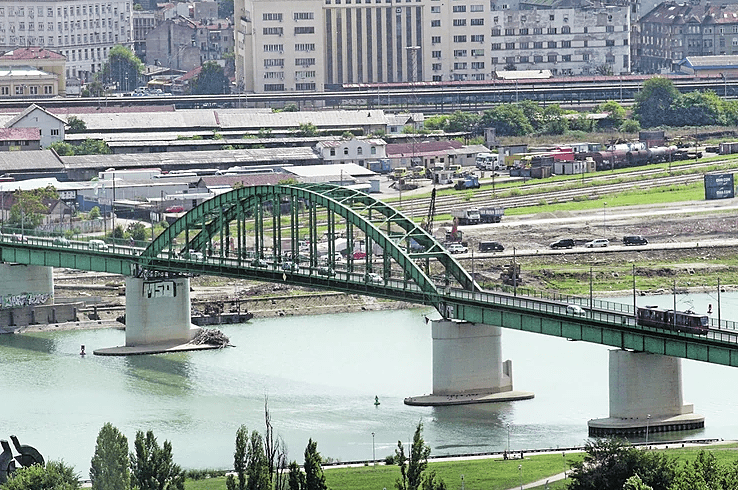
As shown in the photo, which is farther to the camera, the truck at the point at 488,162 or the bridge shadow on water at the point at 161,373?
the truck at the point at 488,162

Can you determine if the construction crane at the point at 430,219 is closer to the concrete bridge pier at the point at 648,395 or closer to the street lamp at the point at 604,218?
the street lamp at the point at 604,218

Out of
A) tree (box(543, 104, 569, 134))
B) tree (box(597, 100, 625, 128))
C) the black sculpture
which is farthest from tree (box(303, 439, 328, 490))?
tree (box(597, 100, 625, 128))

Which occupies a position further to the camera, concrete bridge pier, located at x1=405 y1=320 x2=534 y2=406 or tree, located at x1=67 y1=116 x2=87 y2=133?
tree, located at x1=67 y1=116 x2=87 y2=133

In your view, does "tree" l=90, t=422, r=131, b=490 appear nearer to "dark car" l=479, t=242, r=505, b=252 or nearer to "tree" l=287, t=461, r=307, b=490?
"tree" l=287, t=461, r=307, b=490

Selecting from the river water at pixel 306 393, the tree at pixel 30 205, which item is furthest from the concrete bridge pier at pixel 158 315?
the tree at pixel 30 205

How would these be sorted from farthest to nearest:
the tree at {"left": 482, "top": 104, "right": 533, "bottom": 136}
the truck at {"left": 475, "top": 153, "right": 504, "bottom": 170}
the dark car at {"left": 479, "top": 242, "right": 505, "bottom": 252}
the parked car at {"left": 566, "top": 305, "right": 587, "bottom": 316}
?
the tree at {"left": 482, "top": 104, "right": 533, "bottom": 136} → the truck at {"left": 475, "top": 153, "right": 504, "bottom": 170} → the dark car at {"left": 479, "top": 242, "right": 505, "bottom": 252} → the parked car at {"left": 566, "top": 305, "right": 587, "bottom": 316}

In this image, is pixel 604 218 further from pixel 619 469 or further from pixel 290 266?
pixel 619 469
